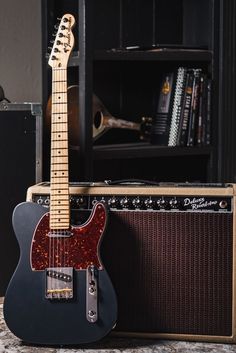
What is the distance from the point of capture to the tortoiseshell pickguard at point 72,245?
2000 mm

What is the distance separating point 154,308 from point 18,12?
126 cm

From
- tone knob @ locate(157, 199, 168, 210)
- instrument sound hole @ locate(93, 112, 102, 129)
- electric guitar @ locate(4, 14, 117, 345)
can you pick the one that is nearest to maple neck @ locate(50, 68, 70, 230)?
electric guitar @ locate(4, 14, 117, 345)

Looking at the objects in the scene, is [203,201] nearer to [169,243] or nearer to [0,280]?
[169,243]

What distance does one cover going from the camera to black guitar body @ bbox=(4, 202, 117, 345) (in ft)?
6.61

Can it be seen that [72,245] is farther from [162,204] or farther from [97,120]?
[97,120]

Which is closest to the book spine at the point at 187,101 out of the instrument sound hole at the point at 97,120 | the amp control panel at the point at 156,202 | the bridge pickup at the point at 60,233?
the instrument sound hole at the point at 97,120

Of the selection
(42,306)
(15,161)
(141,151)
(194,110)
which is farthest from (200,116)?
(42,306)

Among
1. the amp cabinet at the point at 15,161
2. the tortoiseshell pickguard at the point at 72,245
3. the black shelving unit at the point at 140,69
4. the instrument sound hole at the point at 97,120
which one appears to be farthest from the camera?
the instrument sound hole at the point at 97,120

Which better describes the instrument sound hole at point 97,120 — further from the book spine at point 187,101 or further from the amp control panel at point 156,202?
the amp control panel at point 156,202

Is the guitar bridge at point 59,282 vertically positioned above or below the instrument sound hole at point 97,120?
below

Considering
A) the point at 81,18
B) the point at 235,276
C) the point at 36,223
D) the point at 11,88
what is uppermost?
the point at 81,18

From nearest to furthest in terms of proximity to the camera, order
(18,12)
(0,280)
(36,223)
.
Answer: (36,223), (0,280), (18,12)

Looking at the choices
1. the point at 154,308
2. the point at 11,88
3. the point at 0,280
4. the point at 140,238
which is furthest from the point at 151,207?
the point at 11,88

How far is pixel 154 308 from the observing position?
208 centimetres
